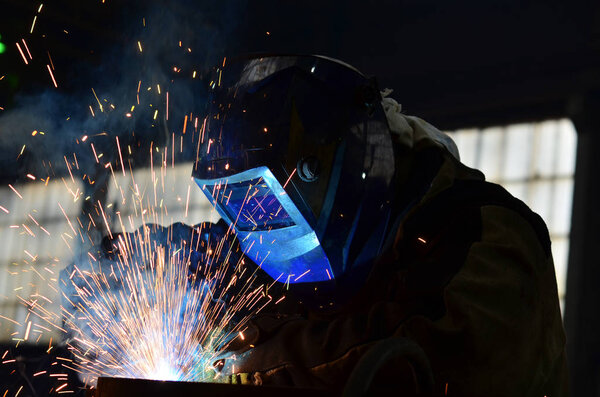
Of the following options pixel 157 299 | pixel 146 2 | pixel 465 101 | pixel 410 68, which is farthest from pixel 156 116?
pixel 157 299

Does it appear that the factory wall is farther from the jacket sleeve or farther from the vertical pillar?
the jacket sleeve

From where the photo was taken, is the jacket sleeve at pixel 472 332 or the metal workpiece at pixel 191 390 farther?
the jacket sleeve at pixel 472 332

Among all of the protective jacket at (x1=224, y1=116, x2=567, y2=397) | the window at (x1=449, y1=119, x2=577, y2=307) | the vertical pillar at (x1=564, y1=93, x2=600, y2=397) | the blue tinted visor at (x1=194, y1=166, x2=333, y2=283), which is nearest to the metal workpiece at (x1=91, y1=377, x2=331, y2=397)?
the protective jacket at (x1=224, y1=116, x2=567, y2=397)

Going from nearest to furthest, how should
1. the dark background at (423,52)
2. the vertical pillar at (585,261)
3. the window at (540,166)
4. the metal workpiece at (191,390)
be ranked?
the metal workpiece at (191,390)
the vertical pillar at (585,261)
the dark background at (423,52)
the window at (540,166)

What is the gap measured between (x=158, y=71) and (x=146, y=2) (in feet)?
2.16

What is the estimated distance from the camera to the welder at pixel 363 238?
4.86 ft

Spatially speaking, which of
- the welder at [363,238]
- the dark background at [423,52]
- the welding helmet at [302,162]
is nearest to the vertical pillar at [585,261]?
the dark background at [423,52]

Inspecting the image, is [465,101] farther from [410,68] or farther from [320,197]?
[320,197]

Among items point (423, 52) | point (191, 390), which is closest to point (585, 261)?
point (423, 52)


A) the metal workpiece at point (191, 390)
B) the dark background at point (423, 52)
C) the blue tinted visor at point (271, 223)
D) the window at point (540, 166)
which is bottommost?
the metal workpiece at point (191, 390)

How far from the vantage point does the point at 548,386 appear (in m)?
1.64

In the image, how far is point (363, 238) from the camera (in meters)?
1.80

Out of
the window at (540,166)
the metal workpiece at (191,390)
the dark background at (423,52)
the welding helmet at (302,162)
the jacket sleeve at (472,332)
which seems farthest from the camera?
the window at (540,166)

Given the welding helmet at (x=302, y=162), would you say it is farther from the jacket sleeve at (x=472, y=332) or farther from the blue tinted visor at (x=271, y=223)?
the jacket sleeve at (x=472, y=332)
